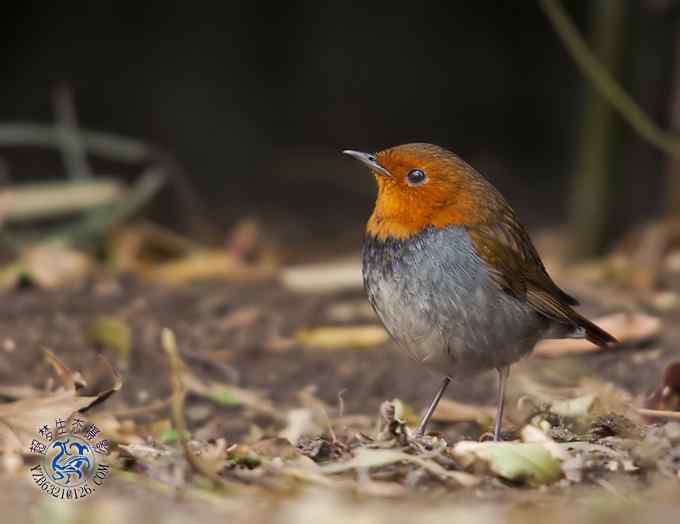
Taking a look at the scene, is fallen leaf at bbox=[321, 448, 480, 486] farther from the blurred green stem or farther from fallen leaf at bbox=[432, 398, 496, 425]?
the blurred green stem

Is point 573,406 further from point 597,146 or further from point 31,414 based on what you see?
point 597,146

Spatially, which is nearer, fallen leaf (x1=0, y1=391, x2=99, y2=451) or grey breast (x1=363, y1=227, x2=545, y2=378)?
fallen leaf (x1=0, y1=391, x2=99, y2=451)

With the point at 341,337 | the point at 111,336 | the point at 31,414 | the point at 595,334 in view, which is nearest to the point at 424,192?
the point at 595,334

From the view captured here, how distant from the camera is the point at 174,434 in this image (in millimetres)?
3754

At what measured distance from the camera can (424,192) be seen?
11.7ft

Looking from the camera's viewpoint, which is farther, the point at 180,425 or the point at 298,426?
the point at 298,426

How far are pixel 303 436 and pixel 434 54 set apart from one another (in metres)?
5.95

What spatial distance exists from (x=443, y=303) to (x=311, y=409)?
3.08ft

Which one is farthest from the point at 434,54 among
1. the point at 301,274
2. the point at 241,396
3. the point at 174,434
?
the point at 174,434

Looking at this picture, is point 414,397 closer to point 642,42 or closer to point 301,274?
point 301,274

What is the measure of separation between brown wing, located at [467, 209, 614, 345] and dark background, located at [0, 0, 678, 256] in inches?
184

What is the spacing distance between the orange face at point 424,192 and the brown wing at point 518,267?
7cm

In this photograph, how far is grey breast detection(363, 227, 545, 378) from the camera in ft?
11.2

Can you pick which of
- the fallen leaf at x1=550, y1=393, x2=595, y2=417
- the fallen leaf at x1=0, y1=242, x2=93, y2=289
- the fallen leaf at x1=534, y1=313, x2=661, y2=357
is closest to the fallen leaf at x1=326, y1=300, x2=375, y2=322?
the fallen leaf at x1=534, y1=313, x2=661, y2=357
